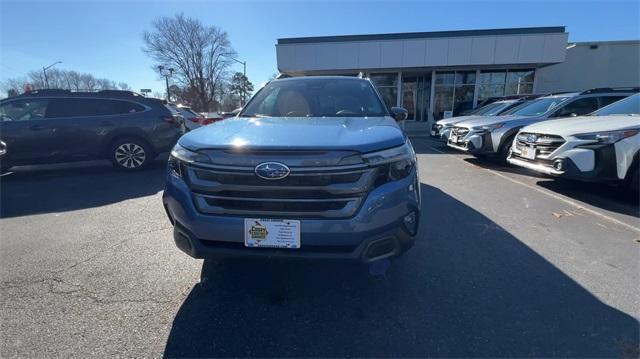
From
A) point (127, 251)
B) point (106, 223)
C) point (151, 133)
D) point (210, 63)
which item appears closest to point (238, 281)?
point (127, 251)

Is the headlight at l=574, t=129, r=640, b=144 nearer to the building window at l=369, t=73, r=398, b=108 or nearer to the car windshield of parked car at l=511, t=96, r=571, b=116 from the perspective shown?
the car windshield of parked car at l=511, t=96, r=571, b=116

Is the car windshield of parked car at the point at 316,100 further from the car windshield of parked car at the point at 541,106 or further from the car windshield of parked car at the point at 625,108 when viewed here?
the car windshield of parked car at the point at 541,106

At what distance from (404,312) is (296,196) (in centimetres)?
117

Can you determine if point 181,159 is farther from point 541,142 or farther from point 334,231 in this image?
point 541,142

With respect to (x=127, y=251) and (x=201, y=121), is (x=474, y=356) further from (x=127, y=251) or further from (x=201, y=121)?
(x=201, y=121)

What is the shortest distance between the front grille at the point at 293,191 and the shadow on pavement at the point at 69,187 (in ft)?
12.8

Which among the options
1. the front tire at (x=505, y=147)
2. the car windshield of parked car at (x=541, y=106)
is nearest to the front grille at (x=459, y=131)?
the front tire at (x=505, y=147)

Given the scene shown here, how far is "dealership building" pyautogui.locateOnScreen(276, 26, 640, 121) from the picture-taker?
18297mm

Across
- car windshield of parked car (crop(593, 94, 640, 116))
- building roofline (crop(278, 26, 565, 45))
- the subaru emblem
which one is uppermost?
building roofline (crop(278, 26, 565, 45))

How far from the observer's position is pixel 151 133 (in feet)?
23.6

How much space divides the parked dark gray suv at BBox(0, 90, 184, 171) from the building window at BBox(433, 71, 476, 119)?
58.9 ft

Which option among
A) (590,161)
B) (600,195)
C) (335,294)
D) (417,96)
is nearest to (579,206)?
(590,161)

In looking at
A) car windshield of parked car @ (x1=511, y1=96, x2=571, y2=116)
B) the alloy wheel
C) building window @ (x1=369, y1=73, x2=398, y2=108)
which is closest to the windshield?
car windshield of parked car @ (x1=511, y1=96, x2=571, y2=116)

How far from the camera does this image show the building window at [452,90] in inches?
810
